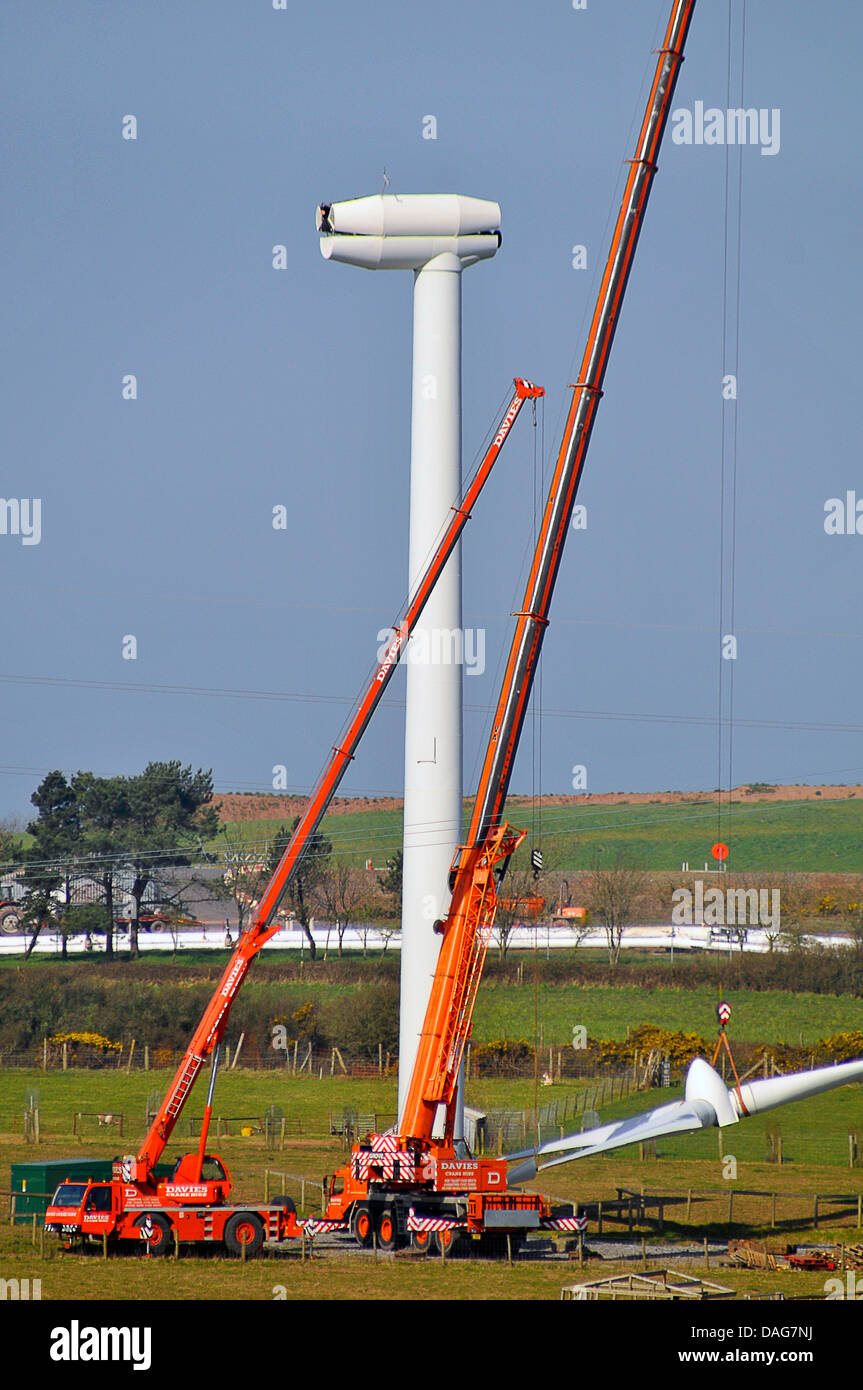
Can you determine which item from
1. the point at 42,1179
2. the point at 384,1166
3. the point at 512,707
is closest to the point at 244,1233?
the point at 384,1166

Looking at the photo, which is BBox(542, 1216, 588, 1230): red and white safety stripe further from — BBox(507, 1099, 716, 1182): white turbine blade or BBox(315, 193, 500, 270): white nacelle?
BBox(315, 193, 500, 270): white nacelle

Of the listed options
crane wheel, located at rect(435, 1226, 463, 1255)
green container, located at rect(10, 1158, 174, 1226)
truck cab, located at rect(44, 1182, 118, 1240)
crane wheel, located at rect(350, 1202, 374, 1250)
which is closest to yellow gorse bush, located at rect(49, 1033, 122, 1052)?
green container, located at rect(10, 1158, 174, 1226)

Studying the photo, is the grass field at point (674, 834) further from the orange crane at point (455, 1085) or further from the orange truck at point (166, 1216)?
the orange truck at point (166, 1216)

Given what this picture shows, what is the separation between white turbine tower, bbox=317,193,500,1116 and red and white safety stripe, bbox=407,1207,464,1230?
16.6ft

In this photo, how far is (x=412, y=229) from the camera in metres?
51.0

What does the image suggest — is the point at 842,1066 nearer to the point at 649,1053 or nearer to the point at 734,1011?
the point at 649,1053

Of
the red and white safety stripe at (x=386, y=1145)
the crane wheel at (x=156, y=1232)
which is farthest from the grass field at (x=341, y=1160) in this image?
the red and white safety stripe at (x=386, y=1145)

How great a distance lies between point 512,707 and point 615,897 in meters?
82.5

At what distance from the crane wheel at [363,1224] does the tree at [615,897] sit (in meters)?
73.7

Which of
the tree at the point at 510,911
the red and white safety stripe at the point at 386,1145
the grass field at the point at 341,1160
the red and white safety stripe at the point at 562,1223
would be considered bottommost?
the grass field at the point at 341,1160

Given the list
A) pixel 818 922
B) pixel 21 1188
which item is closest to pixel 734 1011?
pixel 818 922

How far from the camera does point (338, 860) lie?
15575 cm

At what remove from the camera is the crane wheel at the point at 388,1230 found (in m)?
41.5
